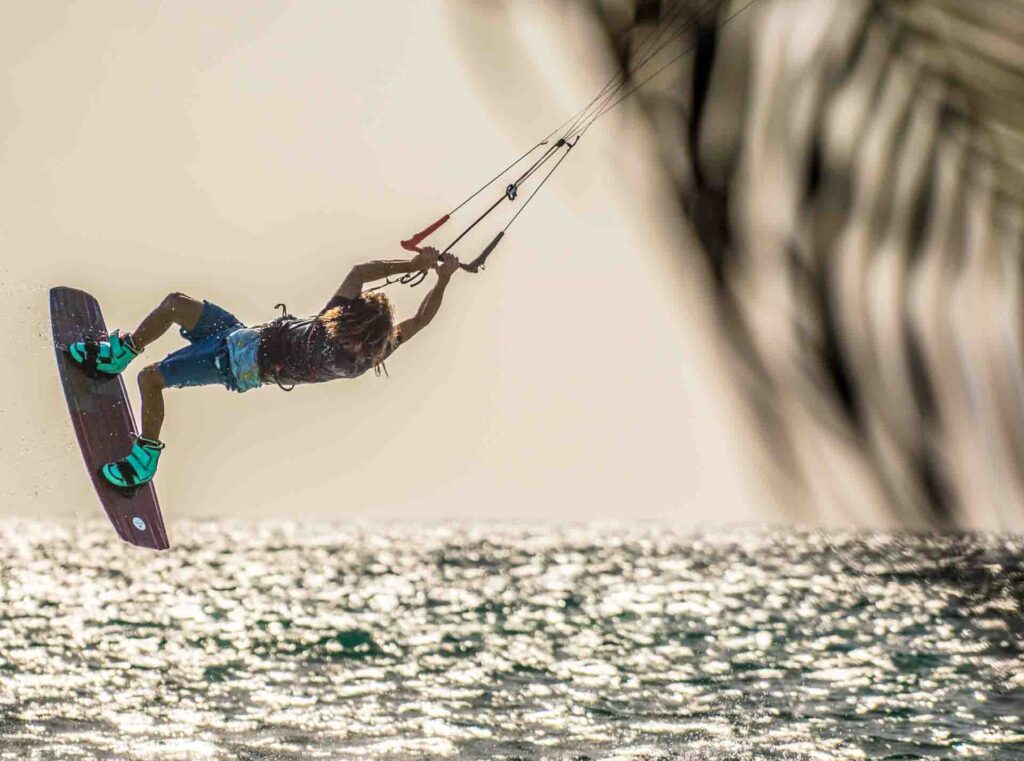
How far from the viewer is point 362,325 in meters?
8.46

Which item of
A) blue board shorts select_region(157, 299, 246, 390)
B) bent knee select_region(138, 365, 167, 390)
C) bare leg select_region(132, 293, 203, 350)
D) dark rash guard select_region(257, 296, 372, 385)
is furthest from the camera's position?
bent knee select_region(138, 365, 167, 390)

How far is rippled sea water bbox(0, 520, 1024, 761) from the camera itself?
132ft

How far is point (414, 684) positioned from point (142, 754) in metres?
18.7

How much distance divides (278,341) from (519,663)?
56.8 m

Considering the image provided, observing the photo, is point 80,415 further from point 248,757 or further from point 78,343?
point 248,757

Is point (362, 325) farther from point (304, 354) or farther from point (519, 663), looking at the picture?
point (519, 663)

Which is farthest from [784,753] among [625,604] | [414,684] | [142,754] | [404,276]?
[625,604]

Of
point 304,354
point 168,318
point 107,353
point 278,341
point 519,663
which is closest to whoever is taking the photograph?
point 304,354

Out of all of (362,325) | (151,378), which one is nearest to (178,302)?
(151,378)

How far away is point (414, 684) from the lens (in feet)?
188

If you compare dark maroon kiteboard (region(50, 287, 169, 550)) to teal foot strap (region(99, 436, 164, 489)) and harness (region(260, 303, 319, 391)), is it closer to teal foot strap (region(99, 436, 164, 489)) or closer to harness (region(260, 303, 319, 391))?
teal foot strap (region(99, 436, 164, 489))

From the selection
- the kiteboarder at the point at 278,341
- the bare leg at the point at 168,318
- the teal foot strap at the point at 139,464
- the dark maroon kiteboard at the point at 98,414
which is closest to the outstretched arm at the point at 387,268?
the kiteboarder at the point at 278,341

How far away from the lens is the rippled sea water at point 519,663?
40.2 metres

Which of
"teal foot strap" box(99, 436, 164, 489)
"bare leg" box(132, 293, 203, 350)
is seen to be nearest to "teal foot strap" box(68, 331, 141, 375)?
"bare leg" box(132, 293, 203, 350)
